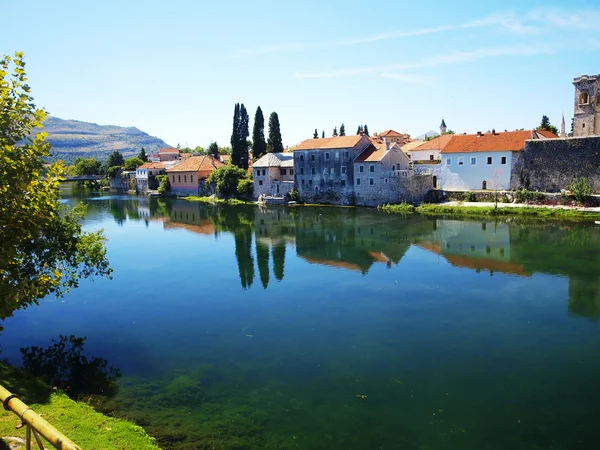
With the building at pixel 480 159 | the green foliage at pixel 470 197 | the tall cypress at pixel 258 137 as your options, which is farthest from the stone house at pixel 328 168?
the tall cypress at pixel 258 137

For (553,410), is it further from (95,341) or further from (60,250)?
(60,250)

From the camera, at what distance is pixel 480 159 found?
45.4 metres

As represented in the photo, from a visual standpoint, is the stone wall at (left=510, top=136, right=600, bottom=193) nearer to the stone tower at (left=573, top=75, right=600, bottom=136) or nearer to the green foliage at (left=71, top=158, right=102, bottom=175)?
the stone tower at (left=573, top=75, right=600, bottom=136)

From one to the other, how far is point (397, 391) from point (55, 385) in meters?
8.80

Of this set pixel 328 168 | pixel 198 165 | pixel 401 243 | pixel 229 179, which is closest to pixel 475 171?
pixel 328 168

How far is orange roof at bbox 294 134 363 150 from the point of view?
50381 mm

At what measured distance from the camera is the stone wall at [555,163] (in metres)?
39.9

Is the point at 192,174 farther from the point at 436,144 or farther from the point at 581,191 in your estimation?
the point at 581,191

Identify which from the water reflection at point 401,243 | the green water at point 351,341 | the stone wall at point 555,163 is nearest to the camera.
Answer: the green water at point 351,341

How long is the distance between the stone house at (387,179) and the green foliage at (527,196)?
9.50m

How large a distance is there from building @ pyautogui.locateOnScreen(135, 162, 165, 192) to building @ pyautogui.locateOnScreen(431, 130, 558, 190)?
5252cm

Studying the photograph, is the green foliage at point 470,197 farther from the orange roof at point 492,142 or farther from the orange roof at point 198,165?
the orange roof at point 198,165

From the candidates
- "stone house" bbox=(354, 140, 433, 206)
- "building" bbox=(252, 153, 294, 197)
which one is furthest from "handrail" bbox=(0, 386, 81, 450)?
"building" bbox=(252, 153, 294, 197)

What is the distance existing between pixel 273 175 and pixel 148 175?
3452 centimetres
